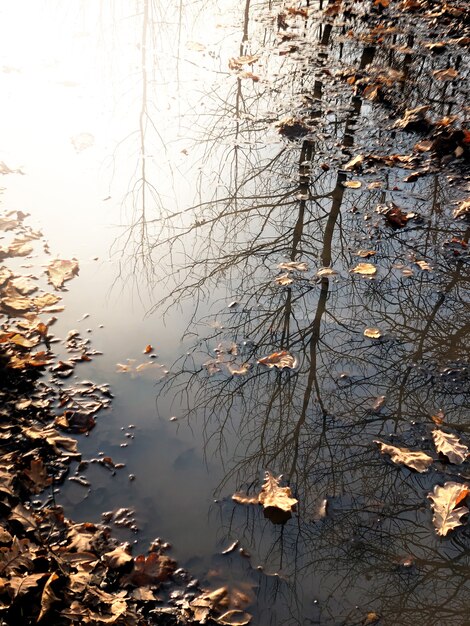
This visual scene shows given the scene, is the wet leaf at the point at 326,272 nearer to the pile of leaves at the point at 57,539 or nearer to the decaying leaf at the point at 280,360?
the decaying leaf at the point at 280,360

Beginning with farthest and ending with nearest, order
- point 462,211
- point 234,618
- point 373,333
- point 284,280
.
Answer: point 462,211 → point 284,280 → point 373,333 → point 234,618

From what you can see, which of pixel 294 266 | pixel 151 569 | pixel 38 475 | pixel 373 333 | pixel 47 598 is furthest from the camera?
pixel 294 266

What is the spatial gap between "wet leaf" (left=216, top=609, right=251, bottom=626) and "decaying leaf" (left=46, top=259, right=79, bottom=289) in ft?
8.30

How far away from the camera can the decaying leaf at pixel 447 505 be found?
2.31 meters

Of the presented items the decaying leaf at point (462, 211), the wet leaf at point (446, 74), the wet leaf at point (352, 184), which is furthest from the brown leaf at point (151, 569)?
the wet leaf at point (446, 74)

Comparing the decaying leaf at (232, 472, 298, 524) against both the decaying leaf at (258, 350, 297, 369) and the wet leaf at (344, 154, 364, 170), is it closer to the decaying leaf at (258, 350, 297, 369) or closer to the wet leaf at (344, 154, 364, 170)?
the decaying leaf at (258, 350, 297, 369)

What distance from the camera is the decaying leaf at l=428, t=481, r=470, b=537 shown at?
2.31m

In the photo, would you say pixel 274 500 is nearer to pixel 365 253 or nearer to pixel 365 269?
pixel 365 269

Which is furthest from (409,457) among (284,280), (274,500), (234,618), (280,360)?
(284,280)

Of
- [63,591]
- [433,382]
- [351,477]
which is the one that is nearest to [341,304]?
[433,382]

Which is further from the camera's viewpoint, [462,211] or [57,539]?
[462,211]

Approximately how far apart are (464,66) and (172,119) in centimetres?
371

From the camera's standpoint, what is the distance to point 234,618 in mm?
2045

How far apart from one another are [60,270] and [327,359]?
6.88 ft
